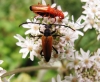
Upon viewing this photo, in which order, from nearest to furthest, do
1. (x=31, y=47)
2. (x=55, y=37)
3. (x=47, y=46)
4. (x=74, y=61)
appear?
(x=47, y=46) < (x=55, y=37) < (x=31, y=47) < (x=74, y=61)

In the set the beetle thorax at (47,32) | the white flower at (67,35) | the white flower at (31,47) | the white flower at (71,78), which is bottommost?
the white flower at (71,78)

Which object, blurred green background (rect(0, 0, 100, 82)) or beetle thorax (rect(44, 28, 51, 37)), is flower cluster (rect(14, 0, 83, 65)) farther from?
blurred green background (rect(0, 0, 100, 82))

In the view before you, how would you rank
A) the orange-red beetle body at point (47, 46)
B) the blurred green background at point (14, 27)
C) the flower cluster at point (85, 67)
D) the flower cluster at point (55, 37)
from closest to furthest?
the orange-red beetle body at point (47, 46) < the flower cluster at point (55, 37) < the flower cluster at point (85, 67) < the blurred green background at point (14, 27)

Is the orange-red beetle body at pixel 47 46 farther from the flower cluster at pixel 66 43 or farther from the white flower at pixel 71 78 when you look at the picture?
the white flower at pixel 71 78

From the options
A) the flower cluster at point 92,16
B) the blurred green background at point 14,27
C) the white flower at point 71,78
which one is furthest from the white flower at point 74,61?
the blurred green background at point 14,27

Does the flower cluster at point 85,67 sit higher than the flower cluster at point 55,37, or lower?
lower

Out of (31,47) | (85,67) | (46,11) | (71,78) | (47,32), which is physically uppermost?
(46,11)

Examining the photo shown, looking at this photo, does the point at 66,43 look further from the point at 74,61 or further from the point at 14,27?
the point at 14,27

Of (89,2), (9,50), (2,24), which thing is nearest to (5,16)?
(2,24)

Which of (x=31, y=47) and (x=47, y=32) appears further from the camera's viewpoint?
(x=31, y=47)

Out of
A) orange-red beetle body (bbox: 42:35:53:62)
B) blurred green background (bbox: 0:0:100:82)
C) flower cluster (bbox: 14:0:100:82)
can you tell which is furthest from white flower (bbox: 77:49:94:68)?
blurred green background (bbox: 0:0:100:82)

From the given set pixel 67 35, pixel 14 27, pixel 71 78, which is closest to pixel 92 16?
pixel 67 35
